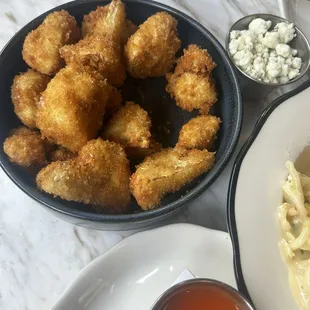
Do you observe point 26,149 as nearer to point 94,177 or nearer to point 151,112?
point 94,177

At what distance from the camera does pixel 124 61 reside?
3.83 ft

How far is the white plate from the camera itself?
104 centimetres

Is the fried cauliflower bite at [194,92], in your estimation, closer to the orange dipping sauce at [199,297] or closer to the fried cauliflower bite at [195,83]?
the fried cauliflower bite at [195,83]

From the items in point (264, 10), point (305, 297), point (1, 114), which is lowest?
point (305, 297)

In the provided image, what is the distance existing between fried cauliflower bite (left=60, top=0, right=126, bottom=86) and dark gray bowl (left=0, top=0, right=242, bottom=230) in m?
0.06

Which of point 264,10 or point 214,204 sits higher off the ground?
point 264,10

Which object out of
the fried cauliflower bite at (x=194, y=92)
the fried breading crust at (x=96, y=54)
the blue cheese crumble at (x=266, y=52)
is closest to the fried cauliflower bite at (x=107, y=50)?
the fried breading crust at (x=96, y=54)

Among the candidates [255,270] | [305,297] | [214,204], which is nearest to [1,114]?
[214,204]

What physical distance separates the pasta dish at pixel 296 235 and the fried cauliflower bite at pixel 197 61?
27cm

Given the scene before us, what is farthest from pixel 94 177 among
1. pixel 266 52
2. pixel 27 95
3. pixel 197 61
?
pixel 266 52

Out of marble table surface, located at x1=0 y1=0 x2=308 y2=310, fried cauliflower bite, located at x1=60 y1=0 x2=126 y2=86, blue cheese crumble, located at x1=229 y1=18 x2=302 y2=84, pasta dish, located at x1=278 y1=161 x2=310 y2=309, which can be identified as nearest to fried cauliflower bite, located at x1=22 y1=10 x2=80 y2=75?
fried cauliflower bite, located at x1=60 y1=0 x2=126 y2=86

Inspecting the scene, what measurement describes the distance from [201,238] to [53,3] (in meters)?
0.69

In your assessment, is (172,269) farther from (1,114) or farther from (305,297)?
(1,114)

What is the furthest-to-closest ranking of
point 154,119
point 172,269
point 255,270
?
point 154,119, point 172,269, point 255,270
